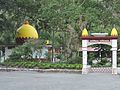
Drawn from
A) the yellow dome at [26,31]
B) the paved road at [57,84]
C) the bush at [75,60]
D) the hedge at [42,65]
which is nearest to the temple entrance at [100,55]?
the bush at [75,60]

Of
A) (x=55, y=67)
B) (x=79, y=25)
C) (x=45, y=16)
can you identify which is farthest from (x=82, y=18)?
(x=55, y=67)

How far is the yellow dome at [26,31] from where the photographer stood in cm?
3931

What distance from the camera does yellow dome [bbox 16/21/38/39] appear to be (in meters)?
39.3

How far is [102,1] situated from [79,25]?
2738mm

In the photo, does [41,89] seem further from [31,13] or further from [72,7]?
[31,13]

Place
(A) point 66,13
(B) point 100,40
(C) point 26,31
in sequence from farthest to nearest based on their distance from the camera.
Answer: (C) point 26,31
(A) point 66,13
(B) point 100,40

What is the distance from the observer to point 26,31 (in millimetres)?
39812

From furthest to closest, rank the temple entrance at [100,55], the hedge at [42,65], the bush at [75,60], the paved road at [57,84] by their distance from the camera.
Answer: the temple entrance at [100,55] → the bush at [75,60] → the hedge at [42,65] → the paved road at [57,84]

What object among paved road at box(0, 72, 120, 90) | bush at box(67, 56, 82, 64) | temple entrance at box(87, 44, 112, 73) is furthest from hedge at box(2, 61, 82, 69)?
paved road at box(0, 72, 120, 90)

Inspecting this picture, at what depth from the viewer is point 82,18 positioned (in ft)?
108

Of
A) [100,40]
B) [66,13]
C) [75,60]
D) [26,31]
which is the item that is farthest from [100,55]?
[26,31]

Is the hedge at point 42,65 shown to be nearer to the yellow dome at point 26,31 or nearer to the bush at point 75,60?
the bush at point 75,60

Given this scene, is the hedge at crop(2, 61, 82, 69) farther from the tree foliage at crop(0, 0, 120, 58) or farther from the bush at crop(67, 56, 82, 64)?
the tree foliage at crop(0, 0, 120, 58)

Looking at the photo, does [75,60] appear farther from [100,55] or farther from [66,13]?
[100,55]
